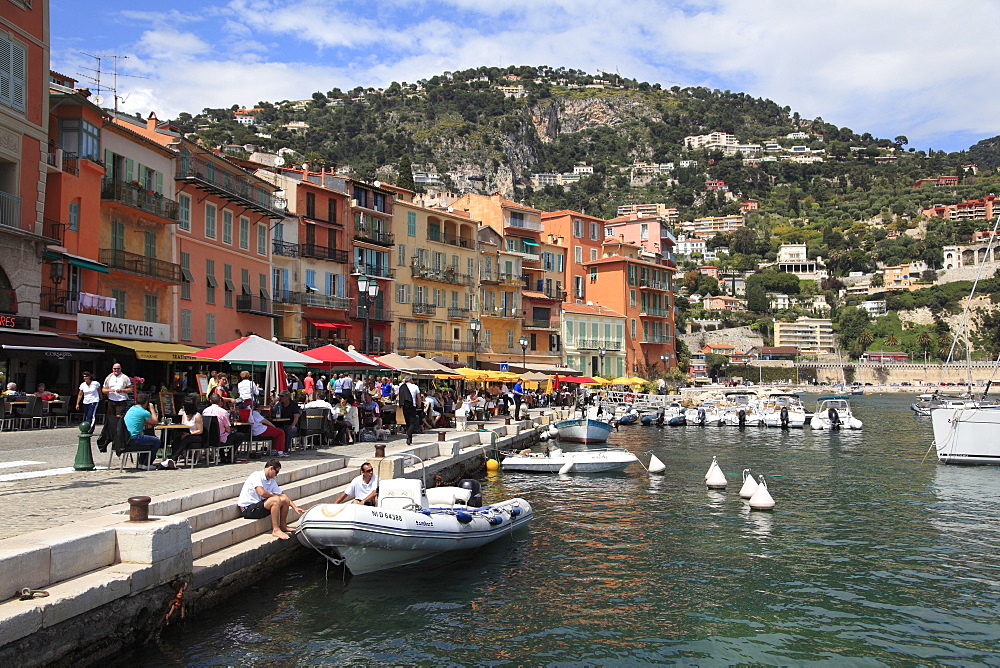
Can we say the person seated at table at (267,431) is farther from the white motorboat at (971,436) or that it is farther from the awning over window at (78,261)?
the white motorboat at (971,436)

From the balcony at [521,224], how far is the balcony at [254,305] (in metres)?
27.5

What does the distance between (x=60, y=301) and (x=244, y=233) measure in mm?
13441

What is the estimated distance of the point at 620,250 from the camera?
243 feet

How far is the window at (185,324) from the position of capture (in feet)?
105

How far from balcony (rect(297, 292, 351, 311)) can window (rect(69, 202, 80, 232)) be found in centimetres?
1734

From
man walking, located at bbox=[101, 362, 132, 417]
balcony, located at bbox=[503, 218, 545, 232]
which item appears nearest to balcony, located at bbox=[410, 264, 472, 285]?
balcony, located at bbox=[503, 218, 545, 232]

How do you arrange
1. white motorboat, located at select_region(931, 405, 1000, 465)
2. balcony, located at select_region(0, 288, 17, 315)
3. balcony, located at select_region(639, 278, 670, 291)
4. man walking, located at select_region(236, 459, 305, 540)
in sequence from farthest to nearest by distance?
balcony, located at select_region(639, 278, 670, 291)
white motorboat, located at select_region(931, 405, 1000, 465)
balcony, located at select_region(0, 288, 17, 315)
man walking, located at select_region(236, 459, 305, 540)

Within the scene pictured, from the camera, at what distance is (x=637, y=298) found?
73562mm

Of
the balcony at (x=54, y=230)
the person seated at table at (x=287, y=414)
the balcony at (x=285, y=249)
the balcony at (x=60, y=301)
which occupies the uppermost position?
the balcony at (x=285, y=249)

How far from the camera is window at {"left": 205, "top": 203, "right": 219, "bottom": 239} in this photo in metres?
33.9

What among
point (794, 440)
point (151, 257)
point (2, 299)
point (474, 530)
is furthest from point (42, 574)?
point (794, 440)

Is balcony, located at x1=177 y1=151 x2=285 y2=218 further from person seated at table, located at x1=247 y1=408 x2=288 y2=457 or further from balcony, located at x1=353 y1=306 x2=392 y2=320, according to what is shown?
person seated at table, located at x1=247 y1=408 x2=288 y2=457

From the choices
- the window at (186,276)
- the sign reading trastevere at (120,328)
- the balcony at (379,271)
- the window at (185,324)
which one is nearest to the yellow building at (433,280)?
the balcony at (379,271)

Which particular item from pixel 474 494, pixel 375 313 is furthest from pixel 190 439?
pixel 375 313
